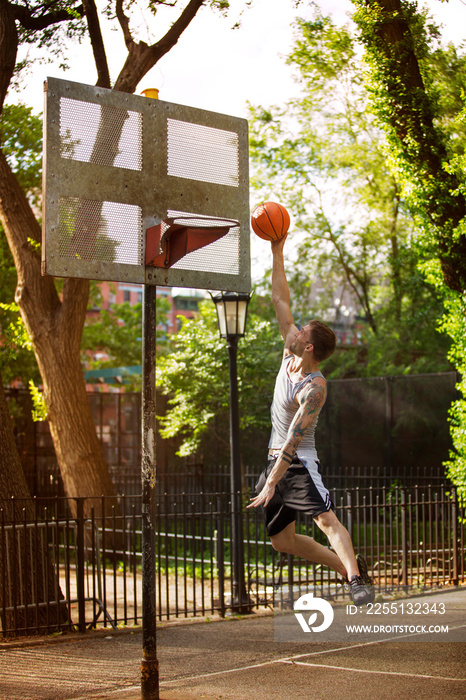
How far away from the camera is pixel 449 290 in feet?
37.9

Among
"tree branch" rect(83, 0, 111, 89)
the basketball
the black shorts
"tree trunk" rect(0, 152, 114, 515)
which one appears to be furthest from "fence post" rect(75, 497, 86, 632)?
"tree branch" rect(83, 0, 111, 89)

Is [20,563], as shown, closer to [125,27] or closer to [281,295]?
[281,295]

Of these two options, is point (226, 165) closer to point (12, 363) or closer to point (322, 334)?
point (322, 334)

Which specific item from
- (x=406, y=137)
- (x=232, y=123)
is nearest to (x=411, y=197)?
(x=406, y=137)

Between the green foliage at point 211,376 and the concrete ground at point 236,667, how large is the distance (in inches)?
376

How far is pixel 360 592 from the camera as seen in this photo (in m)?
5.31

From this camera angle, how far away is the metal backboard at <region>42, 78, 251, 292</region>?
5.11 meters

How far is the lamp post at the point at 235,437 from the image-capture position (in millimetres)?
9656

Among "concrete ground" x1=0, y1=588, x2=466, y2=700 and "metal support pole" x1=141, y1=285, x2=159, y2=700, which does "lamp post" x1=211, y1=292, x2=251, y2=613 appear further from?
"metal support pole" x1=141, y1=285, x2=159, y2=700

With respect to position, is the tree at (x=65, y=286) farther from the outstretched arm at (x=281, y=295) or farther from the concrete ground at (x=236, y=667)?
the outstretched arm at (x=281, y=295)

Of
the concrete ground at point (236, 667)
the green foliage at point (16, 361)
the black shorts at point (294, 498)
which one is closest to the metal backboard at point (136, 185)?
Result: the black shorts at point (294, 498)

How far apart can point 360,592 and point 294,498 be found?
800 millimetres

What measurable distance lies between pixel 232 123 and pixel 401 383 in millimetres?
13675

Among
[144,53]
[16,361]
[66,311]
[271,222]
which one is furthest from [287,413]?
[16,361]
